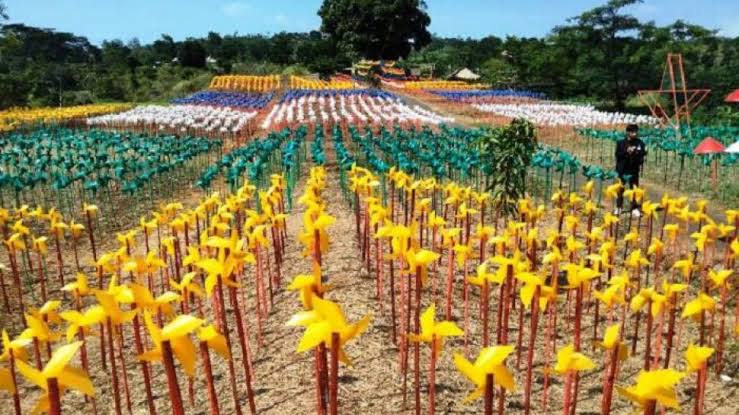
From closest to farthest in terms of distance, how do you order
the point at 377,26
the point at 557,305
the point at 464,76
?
the point at 557,305 < the point at 464,76 < the point at 377,26

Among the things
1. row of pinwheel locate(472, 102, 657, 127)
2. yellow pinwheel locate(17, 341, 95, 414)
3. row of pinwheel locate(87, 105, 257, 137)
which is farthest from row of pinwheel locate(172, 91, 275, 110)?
yellow pinwheel locate(17, 341, 95, 414)

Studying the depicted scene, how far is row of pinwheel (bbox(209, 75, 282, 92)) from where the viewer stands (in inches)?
2017

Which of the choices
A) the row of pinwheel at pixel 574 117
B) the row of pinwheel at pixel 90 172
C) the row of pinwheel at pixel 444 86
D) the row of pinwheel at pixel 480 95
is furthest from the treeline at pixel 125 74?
the row of pinwheel at pixel 574 117

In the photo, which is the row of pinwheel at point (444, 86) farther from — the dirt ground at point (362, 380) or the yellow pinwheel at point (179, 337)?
the yellow pinwheel at point (179, 337)

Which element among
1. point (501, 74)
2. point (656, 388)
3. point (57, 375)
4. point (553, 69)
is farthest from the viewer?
point (501, 74)

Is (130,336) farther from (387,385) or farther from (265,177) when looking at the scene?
(265,177)

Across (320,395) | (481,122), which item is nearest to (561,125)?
(481,122)

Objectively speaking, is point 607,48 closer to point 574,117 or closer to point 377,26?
point 574,117

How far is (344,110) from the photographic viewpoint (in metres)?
34.3

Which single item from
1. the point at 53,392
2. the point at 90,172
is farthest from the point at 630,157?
the point at 90,172

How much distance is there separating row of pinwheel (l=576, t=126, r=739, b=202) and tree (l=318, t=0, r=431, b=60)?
158 ft

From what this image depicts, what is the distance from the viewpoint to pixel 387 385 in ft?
18.4

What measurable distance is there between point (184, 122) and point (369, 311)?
82.3 ft

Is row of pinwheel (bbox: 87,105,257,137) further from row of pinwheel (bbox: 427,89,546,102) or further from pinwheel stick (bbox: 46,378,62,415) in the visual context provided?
pinwheel stick (bbox: 46,378,62,415)
